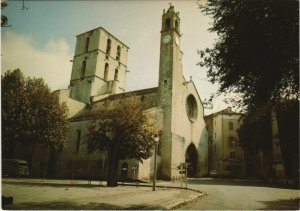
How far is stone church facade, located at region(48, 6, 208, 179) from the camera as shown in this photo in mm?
32156

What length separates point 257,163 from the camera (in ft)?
165

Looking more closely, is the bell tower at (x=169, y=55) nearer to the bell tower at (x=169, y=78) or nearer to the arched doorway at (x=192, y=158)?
the bell tower at (x=169, y=78)

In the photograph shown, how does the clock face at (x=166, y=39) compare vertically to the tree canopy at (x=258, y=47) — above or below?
above

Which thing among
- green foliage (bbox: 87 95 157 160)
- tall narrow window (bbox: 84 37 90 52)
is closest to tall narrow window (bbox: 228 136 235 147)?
tall narrow window (bbox: 84 37 90 52)

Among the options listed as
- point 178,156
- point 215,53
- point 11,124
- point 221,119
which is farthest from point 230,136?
point 215,53

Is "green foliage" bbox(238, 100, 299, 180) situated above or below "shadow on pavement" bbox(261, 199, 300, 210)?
above

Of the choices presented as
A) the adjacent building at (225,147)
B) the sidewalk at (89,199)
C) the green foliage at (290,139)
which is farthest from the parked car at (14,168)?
the adjacent building at (225,147)

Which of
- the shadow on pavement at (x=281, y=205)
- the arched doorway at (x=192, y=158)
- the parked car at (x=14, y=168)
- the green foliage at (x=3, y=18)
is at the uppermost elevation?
the green foliage at (x=3, y=18)

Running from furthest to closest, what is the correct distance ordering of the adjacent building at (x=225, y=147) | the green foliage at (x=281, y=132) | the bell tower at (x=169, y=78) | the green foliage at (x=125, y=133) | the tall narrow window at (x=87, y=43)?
1. the adjacent building at (x=225, y=147)
2. the tall narrow window at (x=87, y=43)
3. the bell tower at (x=169, y=78)
4. the green foliage at (x=125, y=133)
5. the green foliage at (x=281, y=132)

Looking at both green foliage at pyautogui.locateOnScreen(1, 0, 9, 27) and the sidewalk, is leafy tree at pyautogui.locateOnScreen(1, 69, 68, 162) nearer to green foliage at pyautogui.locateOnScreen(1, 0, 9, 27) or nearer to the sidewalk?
the sidewalk

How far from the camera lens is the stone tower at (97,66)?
48281mm

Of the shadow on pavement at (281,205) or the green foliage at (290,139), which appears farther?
the green foliage at (290,139)

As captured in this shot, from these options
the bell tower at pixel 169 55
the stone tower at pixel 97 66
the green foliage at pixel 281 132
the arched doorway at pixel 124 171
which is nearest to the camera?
the green foliage at pixel 281 132

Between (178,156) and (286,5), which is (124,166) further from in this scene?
(286,5)
